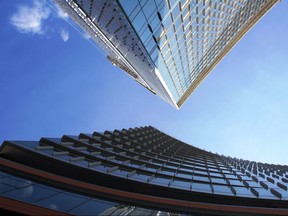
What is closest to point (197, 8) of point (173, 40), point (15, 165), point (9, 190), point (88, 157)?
point (173, 40)

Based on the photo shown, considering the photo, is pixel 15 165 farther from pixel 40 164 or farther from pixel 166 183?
pixel 166 183

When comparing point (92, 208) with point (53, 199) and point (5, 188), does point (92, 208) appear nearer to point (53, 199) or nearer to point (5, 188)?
point (53, 199)

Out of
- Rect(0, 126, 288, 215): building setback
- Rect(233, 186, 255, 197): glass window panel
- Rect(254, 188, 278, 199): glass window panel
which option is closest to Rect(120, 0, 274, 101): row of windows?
Rect(0, 126, 288, 215): building setback

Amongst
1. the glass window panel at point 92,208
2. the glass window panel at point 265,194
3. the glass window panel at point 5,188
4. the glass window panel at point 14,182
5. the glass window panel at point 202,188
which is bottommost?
the glass window panel at point 92,208

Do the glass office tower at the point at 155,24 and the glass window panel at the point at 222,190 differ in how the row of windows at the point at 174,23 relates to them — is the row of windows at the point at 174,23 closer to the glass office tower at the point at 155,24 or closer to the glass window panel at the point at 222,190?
the glass office tower at the point at 155,24

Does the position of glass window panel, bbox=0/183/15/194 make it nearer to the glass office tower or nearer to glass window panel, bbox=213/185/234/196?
the glass office tower

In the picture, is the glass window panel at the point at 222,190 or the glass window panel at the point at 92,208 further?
the glass window panel at the point at 222,190

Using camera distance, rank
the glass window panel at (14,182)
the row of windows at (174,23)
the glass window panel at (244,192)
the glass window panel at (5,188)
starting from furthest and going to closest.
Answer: the row of windows at (174,23)
the glass window panel at (244,192)
the glass window panel at (14,182)
the glass window panel at (5,188)

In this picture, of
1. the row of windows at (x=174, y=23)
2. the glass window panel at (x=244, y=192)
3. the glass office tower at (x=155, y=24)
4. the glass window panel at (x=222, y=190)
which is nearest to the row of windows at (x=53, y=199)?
the glass window panel at (x=222, y=190)

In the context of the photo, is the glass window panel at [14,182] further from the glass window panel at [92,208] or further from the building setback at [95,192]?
the glass window panel at [92,208]

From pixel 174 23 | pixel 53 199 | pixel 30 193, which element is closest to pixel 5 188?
pixel 30 193

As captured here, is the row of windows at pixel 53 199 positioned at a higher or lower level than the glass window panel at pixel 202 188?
lower

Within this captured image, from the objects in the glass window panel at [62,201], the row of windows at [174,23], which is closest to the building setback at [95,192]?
the glass window panel at [62,201]

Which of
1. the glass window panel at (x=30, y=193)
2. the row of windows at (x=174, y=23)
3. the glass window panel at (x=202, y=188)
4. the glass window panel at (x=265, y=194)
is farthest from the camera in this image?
the row of windows at (x=174, y=23)
